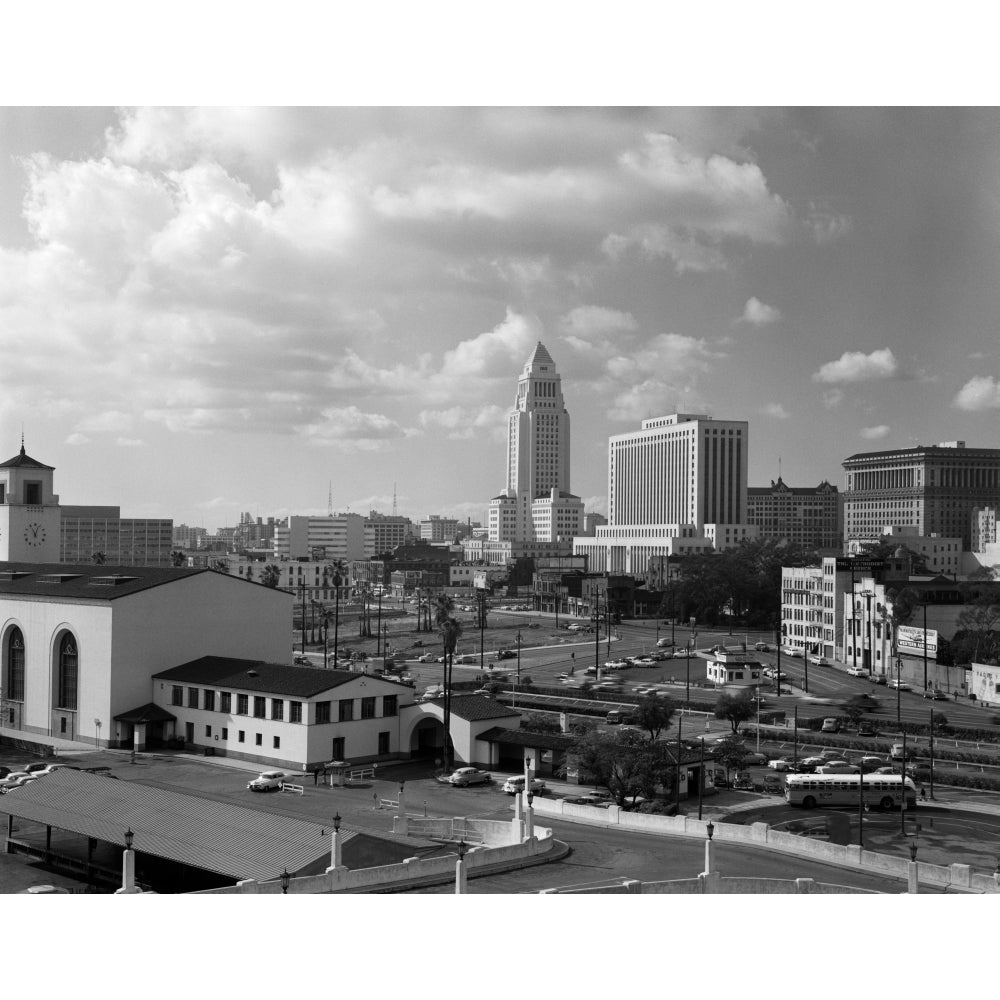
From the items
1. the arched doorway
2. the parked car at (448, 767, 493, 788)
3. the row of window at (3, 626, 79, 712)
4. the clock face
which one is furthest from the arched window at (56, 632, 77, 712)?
the clock face

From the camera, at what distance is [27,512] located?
8069 centimetres

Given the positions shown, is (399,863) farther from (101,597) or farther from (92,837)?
(101,597)

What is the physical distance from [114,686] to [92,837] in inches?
1006

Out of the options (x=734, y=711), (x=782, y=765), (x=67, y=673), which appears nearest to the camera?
(x=782, y=765)

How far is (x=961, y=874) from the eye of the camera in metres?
31.1

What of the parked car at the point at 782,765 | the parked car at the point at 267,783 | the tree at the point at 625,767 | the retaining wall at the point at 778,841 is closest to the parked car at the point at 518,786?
the tree at the point at 625,767

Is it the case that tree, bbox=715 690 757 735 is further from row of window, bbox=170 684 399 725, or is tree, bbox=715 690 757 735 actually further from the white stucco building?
the white stucco building

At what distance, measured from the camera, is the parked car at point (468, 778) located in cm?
4734

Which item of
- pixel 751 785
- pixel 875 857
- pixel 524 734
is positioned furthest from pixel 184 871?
pixel 751 785

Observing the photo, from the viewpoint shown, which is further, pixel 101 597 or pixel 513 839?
pixel 101 597

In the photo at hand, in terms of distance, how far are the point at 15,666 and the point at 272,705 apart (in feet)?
62.0

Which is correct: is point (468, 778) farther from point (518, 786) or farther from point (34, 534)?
point (34, 534)

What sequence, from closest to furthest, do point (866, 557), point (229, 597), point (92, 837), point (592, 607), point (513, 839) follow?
point (92, 837) → point (513, 839) → point (229, 597) → point (866, 557) → point (592, 607)

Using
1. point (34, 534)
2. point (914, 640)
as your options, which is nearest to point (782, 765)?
point (914, 640)
